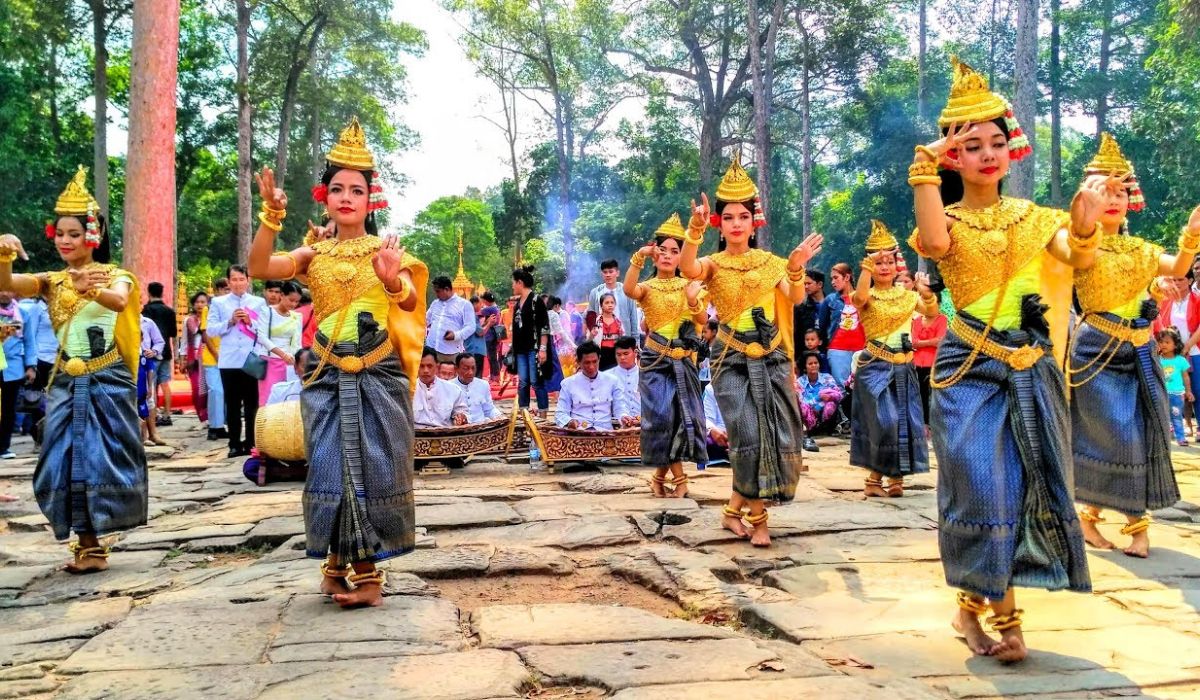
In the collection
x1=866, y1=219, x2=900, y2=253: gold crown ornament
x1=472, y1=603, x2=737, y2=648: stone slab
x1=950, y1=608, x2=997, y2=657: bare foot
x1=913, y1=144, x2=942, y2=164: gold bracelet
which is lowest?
x1=472, y1=603, x2=737, y2=648: stone slab

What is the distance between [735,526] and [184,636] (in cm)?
308

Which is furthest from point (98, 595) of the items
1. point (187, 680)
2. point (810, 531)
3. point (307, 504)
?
point (810, 531)

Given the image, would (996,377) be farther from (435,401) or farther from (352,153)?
(435,401)

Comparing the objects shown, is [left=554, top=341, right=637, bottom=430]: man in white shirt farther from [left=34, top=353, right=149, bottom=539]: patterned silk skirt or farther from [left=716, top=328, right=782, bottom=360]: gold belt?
[left=34, top=353, right=149, bottom=539]: patterned silk skirt

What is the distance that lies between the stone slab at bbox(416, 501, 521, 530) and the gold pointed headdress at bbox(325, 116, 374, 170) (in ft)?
8.17

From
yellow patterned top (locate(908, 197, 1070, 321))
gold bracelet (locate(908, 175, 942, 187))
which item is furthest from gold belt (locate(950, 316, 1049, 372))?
gold bracelet (locate(908, 175, 942, 187))

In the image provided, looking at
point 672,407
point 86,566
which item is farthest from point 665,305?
point 86,566

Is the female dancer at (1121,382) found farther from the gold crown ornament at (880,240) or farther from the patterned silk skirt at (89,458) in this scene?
the patterned silk skirt at (89,458)

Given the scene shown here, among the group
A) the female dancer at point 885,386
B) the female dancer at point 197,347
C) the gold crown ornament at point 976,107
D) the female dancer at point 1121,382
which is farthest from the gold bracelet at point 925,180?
the female dancer at point 197,347

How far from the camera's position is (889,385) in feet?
24.2

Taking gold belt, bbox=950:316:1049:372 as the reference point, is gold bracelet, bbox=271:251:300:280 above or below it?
above

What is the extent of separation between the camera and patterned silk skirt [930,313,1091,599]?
345cm

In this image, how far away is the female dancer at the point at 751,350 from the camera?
221 inches

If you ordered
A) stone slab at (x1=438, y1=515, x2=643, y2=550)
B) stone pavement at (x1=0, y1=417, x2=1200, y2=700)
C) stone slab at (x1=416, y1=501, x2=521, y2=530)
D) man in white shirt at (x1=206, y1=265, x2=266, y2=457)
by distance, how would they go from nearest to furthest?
stone pavement at (x1=0, y1=417, x2=1200, y2=700), stone slab at (x1=438, y1=515, x2=643, y2=550), stone slab at (x1=416, y1=501, x2=521, y2=530), man in white shirt at (x1=206, y1=265, x2=266, y2=457)
